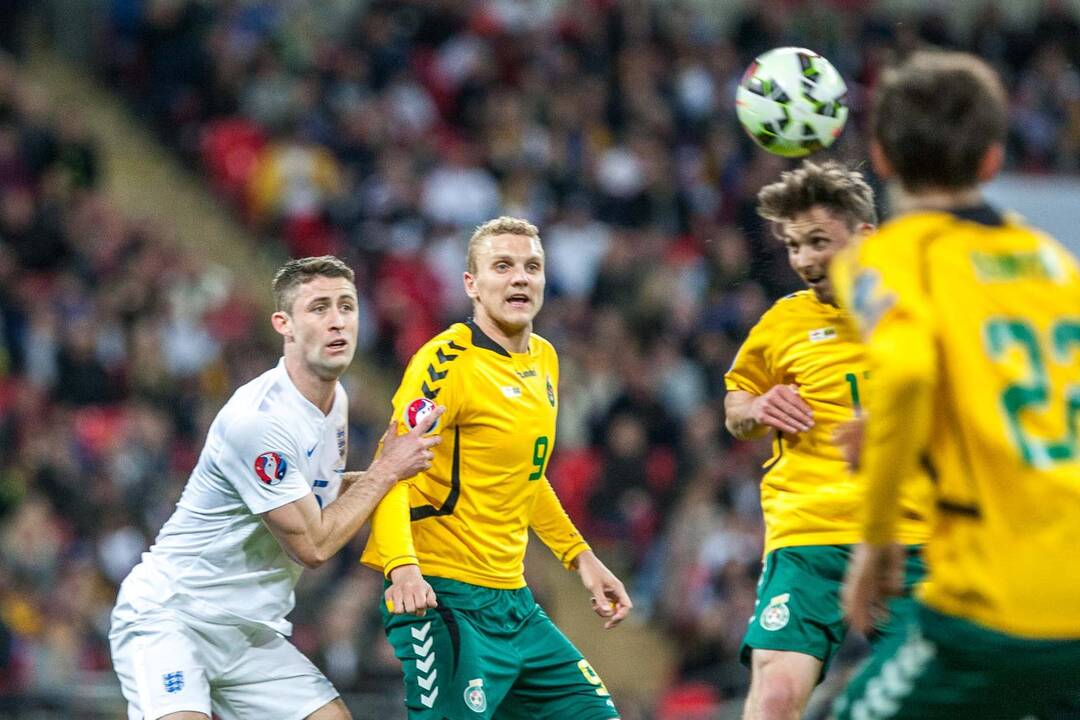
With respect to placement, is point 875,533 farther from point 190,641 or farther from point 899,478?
point 190,641

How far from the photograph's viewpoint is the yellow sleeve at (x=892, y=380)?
3.39 meters

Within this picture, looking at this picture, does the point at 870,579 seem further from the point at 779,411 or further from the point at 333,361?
the point at 333,361

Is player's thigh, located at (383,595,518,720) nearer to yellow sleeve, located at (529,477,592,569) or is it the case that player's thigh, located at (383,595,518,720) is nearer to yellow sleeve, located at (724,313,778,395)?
yellow sleeve, located at (529,477,592,569)

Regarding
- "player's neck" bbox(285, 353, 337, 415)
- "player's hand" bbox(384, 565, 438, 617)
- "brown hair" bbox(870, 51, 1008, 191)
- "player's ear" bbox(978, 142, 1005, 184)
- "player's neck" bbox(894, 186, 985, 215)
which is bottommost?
"player's hand" bbox(384, 565, 438, 617)

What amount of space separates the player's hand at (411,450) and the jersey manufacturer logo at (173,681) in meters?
1.11

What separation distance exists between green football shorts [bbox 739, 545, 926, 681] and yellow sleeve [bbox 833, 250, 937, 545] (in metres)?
2.09

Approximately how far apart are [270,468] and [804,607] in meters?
2.00

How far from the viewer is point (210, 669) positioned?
5.82m

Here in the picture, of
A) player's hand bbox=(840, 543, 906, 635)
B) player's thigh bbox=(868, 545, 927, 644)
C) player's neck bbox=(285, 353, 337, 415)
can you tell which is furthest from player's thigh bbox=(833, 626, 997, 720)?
player's neck bbox=(285, 353, 337, 415)

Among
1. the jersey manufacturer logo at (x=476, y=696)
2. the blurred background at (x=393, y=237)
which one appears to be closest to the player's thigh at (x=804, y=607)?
the jersey manufacturer logo at (x=476, y=696)

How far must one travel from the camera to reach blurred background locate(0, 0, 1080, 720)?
11875mm

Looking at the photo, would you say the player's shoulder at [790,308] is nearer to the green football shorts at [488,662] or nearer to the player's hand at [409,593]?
the green football shorts at [488,662]

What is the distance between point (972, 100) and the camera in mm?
3566

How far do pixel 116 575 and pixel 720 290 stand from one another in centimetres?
595
